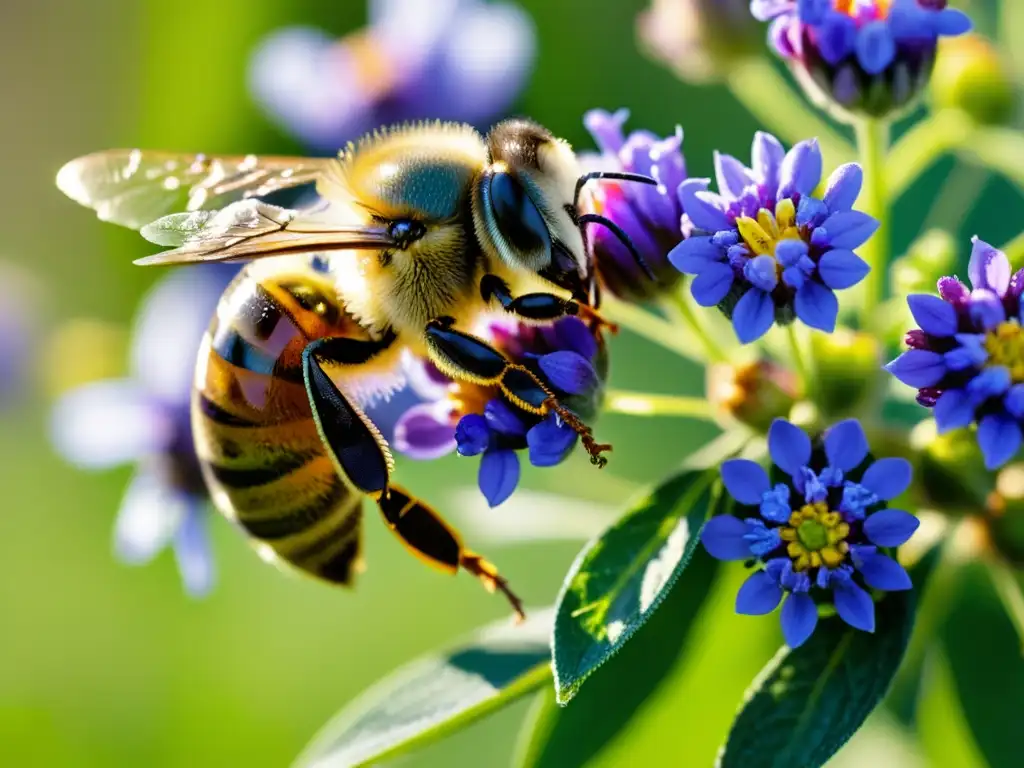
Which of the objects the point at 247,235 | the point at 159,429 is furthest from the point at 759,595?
the point at 159,429

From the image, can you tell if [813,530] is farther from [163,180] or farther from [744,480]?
[163,180]

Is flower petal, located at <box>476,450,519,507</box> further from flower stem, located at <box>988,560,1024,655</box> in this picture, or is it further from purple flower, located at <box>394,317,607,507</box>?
flower stem, located at <box>988,560,1024,655</box>

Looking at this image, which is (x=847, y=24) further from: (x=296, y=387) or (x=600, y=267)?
(x=296, y=387)

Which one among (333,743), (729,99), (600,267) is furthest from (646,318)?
(729,99)

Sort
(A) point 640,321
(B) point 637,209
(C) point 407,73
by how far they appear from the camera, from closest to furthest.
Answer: (B) point 637,209 < (A) point 640,321 < (C) point 407,73

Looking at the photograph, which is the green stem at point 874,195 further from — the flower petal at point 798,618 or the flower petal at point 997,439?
the flower petal at point 798,618

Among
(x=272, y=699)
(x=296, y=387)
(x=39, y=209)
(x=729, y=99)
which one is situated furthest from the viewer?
(x=39, y=209)

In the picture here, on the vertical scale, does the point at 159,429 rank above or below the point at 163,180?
below

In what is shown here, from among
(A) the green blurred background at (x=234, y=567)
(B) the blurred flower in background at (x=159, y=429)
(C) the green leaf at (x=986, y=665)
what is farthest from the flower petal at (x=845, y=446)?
(B) the blurred flower in background at (x=159, y=429)
